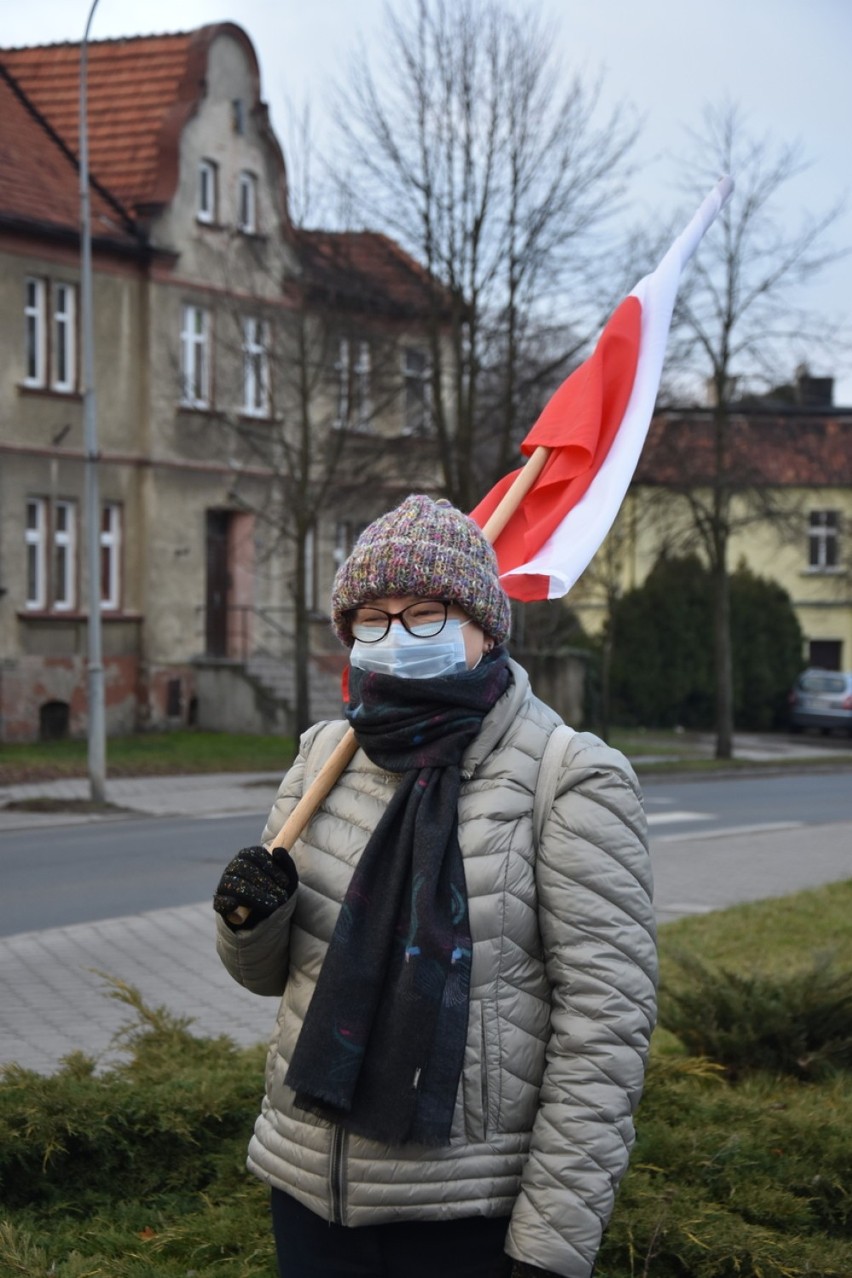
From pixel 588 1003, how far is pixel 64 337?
2923 cm

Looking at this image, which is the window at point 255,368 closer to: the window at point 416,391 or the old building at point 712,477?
the window at point 416,391

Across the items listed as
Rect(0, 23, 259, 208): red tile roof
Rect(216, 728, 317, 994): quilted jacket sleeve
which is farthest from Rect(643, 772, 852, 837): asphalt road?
Rect(216, 728, 317, 994): quilted jacket sleeve

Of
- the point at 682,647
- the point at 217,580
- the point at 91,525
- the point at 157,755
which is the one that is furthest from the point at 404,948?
the point at 682,647

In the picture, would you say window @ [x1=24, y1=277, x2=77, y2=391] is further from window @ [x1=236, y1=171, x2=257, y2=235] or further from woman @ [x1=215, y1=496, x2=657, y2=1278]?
woman @ [x1=215, y1=496, x2=657, y2=1278]

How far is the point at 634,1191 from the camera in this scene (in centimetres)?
463

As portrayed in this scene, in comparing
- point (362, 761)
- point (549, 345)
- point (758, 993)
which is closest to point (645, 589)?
point (549, 345)

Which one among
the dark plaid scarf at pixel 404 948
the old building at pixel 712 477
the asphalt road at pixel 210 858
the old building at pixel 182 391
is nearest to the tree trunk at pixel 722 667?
the old building at pixel 712 477

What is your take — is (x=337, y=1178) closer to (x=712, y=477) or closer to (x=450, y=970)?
(x=450, y=970)

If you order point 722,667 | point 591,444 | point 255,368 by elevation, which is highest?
point 255,368

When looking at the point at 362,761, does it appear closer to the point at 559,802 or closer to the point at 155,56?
the point at 559,802

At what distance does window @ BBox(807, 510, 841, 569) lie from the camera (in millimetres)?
51375

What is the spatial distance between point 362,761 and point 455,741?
278 mm

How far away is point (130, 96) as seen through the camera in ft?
115

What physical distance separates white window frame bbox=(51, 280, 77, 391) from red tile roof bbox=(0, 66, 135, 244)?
114 centimetres
